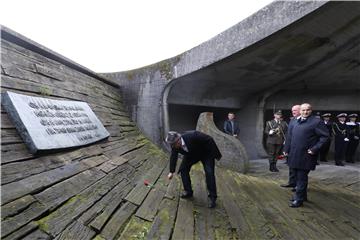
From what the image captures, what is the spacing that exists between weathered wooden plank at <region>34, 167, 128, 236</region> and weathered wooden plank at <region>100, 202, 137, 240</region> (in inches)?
12.5

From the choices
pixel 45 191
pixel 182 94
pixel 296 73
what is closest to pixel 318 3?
pixel 296 73

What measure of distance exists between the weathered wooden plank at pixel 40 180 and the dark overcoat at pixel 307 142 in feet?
10.8

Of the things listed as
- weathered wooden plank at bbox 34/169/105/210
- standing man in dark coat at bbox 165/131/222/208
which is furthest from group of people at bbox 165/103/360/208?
weathered wooden plank at bbox 34/169/105/210

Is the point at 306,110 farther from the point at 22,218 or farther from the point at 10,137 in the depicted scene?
the point at 10,137

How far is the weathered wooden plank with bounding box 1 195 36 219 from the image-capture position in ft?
7.37

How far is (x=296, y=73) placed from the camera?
9.25m

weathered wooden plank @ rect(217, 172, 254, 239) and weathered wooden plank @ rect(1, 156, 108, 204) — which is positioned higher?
weathered wooden plank @ rect(1, 156, 108, 204)

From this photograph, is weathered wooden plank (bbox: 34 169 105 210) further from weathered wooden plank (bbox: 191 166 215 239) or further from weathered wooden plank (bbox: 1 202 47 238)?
weathered wooden plank (bbox: 191 166 215 239)

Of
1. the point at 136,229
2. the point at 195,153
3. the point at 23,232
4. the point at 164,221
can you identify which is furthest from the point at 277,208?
the point at 23,232

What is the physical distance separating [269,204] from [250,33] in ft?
14.2

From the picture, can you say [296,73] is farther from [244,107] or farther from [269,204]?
[269,204]

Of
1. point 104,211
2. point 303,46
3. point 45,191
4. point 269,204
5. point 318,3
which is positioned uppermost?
point 318,3

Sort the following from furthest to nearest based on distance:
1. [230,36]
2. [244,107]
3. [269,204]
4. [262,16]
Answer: [244,107] → [230,36] → [262,16] → [269,204]

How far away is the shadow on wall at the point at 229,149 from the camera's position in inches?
283
